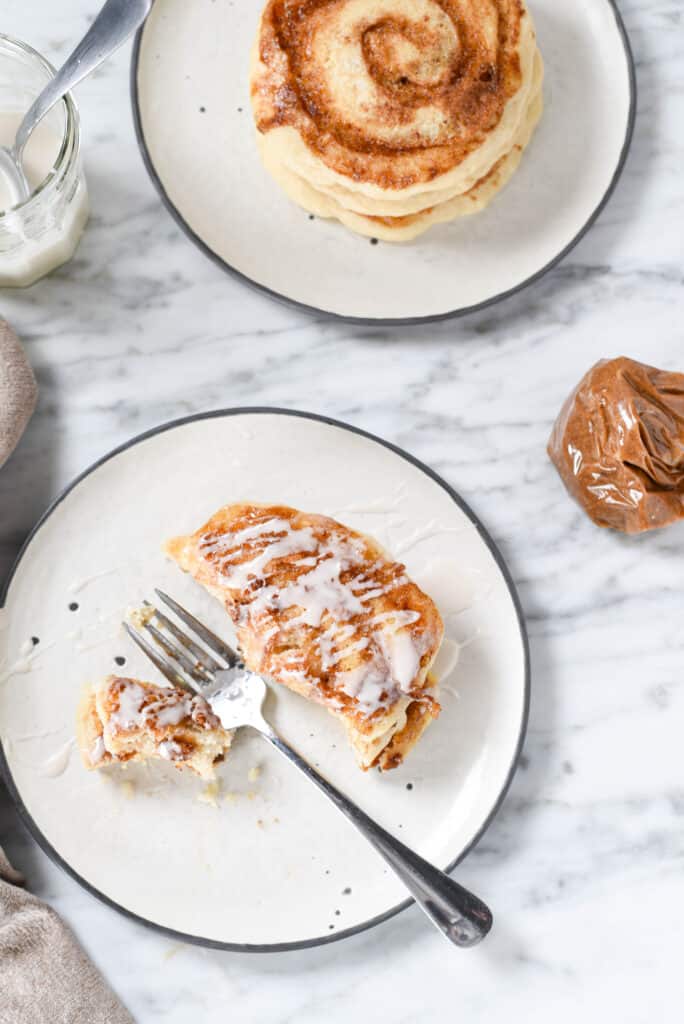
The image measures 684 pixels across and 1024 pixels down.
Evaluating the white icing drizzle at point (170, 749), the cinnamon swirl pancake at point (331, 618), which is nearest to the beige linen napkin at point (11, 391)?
the cinnamon swirl pancake at point (331, 618)

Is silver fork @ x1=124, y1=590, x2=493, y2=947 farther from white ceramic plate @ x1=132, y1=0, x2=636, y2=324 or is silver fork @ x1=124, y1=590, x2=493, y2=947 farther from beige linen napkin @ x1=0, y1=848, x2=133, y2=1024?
white ceramic plate @ x1=132, y1=0, x2=636, y2=324

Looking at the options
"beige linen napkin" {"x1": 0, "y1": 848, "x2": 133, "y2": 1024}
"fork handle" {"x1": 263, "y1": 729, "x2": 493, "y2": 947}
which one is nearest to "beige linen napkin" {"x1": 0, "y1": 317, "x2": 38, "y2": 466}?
"beige linen napkin" {"x1": 0, "y1": 848, "x2": 133, "y2": 1024}

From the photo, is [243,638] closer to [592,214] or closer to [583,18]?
[592,214]

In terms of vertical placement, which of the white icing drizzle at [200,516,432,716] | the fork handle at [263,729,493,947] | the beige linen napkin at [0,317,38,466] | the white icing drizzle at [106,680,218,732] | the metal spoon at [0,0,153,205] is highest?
the metal spoon at [0,0,153,205]

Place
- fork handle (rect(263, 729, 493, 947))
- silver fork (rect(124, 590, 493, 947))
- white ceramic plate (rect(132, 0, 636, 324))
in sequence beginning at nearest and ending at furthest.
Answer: fork handle (rect(263, 729, 493, 947)) → silver fork (rect(124, 590, 493, 947)) → white ceramic plate (rect(132, 0, 636, 324))

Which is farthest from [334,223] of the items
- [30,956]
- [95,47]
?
[30,956]

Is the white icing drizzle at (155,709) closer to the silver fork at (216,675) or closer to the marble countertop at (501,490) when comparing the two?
the silver fork at (216,675)

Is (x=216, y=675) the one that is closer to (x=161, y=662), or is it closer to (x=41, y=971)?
(x=161, y=662)

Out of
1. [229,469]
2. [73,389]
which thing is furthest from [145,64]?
[229,469]

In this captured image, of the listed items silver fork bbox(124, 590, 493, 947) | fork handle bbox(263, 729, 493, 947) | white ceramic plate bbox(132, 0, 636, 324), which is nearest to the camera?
fork handle bbox(263, 729, 493, 947)
